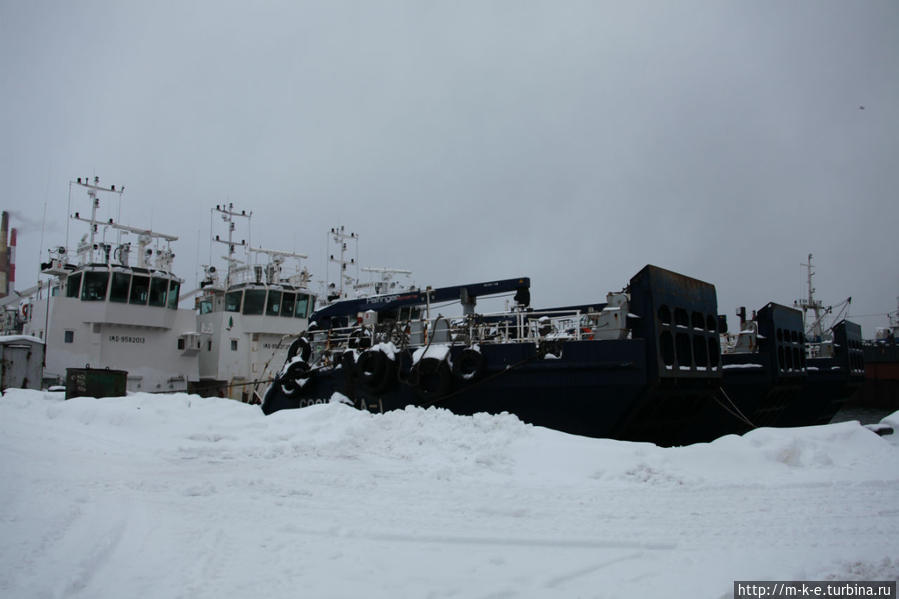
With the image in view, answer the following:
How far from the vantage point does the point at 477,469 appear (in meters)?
7.40

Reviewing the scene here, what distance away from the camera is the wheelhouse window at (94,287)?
2277 cm

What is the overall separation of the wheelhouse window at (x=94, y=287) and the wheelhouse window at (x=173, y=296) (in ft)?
7.88

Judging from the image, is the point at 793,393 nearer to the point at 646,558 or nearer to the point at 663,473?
the point at 663,473

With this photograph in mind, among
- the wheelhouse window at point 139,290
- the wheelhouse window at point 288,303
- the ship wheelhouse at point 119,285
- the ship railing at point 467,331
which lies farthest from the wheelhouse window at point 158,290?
the ship railing at point 467,331

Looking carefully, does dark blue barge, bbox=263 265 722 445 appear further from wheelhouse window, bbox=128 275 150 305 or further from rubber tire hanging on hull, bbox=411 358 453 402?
wheelhouse window, bbox=128 275 150 305

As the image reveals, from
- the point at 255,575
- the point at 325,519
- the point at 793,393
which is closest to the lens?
the point at 255,575

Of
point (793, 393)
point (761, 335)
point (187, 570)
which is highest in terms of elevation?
point (761, 335)

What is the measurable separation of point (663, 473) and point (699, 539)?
2.24 metres

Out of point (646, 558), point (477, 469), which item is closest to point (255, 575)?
point (646, 558)

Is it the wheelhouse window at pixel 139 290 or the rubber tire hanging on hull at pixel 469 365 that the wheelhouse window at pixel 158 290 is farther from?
the rubber tire hanging on hull at pixel 469 365

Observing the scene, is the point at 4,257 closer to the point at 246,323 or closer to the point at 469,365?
the point at 246,323

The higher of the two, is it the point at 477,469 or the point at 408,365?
the point at 408,365

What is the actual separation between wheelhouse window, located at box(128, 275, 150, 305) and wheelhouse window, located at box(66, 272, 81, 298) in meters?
1.77

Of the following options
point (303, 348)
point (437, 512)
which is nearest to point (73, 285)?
point (303, 348)
